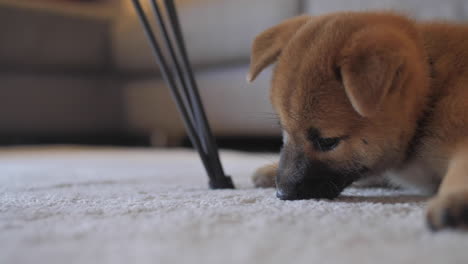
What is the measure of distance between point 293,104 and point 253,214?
295mm

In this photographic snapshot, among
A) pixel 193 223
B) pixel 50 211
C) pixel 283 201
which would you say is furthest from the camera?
pixel 283 201

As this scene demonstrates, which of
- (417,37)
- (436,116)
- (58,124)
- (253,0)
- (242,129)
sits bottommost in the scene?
(58,124)

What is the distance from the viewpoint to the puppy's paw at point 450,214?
655mm

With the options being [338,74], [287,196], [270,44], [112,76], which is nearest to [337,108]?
[338,74]

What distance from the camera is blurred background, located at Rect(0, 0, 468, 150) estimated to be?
2.46 m

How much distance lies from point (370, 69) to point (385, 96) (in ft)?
0.22

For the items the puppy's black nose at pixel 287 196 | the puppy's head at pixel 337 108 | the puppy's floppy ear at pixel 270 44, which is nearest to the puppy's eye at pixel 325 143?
the puppy's head at pixel 337 108

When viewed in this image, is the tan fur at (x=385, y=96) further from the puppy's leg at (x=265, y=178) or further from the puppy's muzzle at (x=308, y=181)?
the puppy's leg at (x=265, y=178)

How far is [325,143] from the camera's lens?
1018 mm

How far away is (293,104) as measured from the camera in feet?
3.34

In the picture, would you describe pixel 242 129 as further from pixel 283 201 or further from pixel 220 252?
pixel 220 252

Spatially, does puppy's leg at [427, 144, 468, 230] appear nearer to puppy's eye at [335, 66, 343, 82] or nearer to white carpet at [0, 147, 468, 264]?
white carpet at [0, 147, 468, 264]

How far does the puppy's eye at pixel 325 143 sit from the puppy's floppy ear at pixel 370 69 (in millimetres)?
150

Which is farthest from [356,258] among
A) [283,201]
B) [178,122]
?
[178,122]
